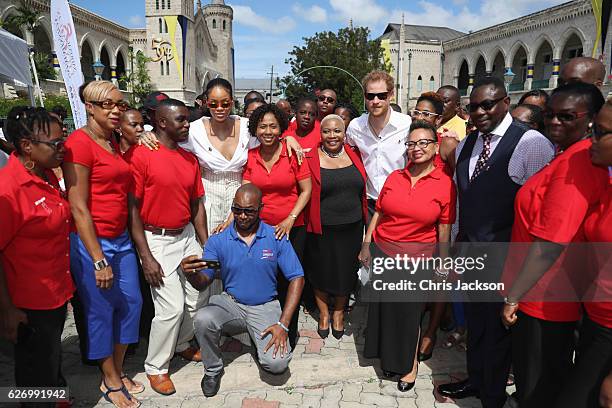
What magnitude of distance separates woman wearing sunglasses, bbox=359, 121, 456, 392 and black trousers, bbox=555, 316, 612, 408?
1.30 metres

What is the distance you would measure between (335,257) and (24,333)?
2.63m

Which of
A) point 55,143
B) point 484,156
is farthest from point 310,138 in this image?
point 55,143

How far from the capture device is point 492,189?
2818 mm

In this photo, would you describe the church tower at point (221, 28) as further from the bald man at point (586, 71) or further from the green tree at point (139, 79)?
the bald man at point (586, 71)

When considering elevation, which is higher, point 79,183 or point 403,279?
point 79,183

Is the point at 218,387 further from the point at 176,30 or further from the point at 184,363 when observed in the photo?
the point at 176,30

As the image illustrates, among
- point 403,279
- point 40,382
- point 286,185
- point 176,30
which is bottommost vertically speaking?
point 40,382

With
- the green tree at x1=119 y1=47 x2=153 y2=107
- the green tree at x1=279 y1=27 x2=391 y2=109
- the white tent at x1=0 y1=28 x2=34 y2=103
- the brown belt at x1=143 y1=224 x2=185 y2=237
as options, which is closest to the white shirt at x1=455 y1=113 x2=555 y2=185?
the brown belt at x1=143 y1=224 x2=185 y2=237

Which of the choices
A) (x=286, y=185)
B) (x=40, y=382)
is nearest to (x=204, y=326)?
(x=40, y=382)

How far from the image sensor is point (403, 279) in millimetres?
3479

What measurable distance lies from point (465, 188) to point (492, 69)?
40.0 metres

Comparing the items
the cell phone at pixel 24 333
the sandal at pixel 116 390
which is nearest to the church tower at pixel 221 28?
the sandal at pixel 116 390

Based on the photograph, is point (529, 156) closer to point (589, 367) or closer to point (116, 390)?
point (589, 367)

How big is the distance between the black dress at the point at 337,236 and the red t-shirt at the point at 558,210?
5.71 ft
